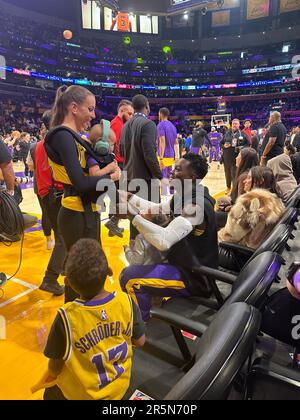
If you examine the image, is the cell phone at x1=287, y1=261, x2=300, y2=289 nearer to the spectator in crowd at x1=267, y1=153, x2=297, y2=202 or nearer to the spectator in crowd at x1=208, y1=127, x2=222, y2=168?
the spectator in crowd at x1=267, y1=153, x2=297, y2=202

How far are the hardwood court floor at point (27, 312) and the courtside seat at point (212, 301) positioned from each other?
90 cm

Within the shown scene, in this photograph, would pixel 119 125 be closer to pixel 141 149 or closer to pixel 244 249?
pixel 141 149

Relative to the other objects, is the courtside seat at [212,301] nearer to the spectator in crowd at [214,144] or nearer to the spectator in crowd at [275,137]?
the spectator in crowd at [275,137]

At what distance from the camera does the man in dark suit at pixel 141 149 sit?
3174mm

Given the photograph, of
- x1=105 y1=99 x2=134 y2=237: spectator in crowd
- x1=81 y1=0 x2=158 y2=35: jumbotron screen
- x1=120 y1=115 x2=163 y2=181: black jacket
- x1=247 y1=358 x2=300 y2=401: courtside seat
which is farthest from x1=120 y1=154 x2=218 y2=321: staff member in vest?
x1=81 y1=0 x2=158 y2=35: jumbotron screen

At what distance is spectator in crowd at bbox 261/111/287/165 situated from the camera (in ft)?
18.4

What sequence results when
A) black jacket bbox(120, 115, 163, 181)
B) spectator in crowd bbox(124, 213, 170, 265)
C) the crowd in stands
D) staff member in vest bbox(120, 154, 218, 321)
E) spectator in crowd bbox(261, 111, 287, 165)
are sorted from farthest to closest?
the crowd in stands < spectator in crowd bbox(261, 111, 287, 165) < black jacket bbox(120, 115, 163, 181) < spectator in crowd bbox(124, 213, 170, 265) < staff member in vest bbox(120, 154, 218, 321)

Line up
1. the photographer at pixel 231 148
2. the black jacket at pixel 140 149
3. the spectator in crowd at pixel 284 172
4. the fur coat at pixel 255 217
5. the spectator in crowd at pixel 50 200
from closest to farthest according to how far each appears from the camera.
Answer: the fur coat at pixel 255 217 < the spectator in crowd at pixel 50 200 < the black jacket at pixel 140 149 < the spectator in crowd at pixel 284 172 < the photographer at pixel 231 148

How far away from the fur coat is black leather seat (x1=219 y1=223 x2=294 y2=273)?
3.6 inches

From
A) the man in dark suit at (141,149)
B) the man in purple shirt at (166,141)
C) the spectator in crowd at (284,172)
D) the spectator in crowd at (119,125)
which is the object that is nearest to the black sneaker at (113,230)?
the spectator in crowd at (119,125)

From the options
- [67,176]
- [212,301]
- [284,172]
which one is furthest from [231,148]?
[67,176]

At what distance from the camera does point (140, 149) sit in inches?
130

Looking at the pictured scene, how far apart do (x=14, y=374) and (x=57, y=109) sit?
167 centimetres

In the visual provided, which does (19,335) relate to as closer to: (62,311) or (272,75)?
(62,311)
